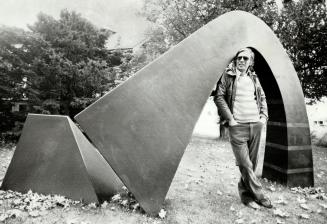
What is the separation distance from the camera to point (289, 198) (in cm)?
448

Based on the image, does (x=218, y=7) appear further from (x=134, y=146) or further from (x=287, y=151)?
(x=134, y=146)

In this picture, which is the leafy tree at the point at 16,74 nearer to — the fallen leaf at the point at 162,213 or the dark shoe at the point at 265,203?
the fallen leaf at the point at 162,213

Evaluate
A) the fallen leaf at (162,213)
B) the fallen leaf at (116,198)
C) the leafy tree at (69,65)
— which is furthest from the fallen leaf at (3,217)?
the leafy tree at (69,65)

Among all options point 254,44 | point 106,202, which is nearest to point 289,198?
point 254,44

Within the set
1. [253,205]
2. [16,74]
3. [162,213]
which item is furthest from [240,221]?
[16,74]

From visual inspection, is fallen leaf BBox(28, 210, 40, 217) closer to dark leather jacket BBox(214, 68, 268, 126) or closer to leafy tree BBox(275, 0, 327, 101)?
dark leather jacket BBox(214, 68, 268, 126)

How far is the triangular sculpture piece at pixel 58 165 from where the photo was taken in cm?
404

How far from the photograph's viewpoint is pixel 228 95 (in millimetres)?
4000

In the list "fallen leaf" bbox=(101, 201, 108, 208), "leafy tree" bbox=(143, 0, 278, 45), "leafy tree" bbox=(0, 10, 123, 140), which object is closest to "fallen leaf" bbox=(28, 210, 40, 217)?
"fallen leaf" bbox=(101, 201, 108, 208)

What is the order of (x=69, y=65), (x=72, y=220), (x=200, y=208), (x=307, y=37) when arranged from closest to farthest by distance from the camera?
(x=72, y=220) → (x=200, y=208) → (x=69, y=65) → (x=307, y=37)

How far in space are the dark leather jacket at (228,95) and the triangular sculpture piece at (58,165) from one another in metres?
2.13

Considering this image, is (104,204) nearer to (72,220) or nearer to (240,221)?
(72,220)

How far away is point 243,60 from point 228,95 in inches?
21.9

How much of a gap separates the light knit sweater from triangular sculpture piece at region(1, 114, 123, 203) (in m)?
2.34
